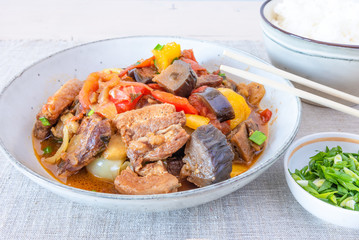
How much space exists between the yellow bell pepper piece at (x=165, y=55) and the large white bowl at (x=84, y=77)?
1.67ft

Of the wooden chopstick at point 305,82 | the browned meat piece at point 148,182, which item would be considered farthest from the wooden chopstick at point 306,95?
the browned meat piece at point 148,182

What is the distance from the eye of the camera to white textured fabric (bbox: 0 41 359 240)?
7.55ft

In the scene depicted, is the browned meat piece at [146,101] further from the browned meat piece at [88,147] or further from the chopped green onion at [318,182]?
the chopped green onion at [318,182]

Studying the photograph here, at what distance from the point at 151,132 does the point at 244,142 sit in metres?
0.76

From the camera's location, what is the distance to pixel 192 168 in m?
2.41

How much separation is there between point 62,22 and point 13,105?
10.4ft

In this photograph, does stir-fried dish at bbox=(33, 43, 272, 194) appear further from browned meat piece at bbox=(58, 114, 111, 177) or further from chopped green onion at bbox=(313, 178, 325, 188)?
chopped green onion at bbox=(313, 178, 325, 188)

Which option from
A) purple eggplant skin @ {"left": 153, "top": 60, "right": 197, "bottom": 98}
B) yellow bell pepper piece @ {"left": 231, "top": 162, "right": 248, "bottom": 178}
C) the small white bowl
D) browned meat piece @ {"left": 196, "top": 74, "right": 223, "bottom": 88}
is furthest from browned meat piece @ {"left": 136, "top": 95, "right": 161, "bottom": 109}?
the small white bowl

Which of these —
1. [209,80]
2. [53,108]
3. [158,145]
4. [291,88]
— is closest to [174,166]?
[158,145]

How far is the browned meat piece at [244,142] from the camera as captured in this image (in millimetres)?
2701

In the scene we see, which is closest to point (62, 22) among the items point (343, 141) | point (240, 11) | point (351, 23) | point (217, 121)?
point (240, 11)

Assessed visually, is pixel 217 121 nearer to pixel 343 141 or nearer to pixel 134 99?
pixel 134 99

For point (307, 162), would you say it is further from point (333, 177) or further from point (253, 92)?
point (253, 92)

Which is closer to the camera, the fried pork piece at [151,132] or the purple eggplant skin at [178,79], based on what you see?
the fried pork piece at [151,132]
